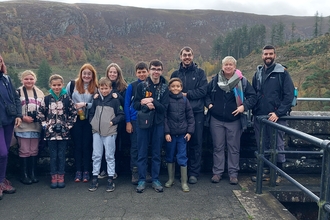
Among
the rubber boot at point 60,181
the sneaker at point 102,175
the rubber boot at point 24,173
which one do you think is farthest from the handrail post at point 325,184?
the rubber boot at point 24,173

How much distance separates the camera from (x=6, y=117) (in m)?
4.32

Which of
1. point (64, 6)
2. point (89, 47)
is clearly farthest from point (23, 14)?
point (89, 47)

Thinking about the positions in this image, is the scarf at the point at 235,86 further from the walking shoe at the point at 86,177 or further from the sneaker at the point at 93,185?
the walking shoe at the point at 86,177

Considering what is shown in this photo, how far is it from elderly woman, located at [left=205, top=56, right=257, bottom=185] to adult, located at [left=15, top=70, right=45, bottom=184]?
2558 millimetres

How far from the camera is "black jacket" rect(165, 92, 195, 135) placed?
4.69m

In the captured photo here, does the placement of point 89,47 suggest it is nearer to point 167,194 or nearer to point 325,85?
point 325,85

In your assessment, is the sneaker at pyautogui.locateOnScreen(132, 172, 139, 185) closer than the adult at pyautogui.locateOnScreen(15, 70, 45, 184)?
No

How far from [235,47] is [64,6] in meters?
121

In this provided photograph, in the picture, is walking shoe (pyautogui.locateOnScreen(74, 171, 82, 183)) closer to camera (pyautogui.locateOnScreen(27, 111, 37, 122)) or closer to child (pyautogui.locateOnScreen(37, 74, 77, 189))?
child (pyautogui.locateOnScreen(37, 74, 77, 189))

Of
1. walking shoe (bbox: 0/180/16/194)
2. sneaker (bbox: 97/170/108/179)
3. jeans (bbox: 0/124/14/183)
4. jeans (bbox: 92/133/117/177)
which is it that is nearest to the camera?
jeans (bbox: 0/124/14/183)

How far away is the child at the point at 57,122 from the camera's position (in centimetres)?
462

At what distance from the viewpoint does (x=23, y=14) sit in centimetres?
16912

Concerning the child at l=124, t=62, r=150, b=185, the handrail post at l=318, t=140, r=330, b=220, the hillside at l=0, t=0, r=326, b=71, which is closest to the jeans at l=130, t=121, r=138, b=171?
the child at l=124, t=62, r=150, b=185

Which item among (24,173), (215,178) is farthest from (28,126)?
(215,178)
